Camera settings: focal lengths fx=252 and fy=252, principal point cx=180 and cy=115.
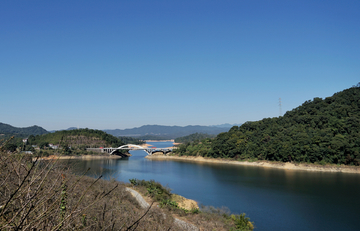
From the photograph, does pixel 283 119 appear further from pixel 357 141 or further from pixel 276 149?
pixel 357 141

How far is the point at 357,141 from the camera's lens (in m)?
28.7

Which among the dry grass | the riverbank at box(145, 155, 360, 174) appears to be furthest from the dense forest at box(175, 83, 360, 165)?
the dry grass

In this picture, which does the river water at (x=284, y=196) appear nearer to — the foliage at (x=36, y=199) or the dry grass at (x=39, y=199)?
the dry grass at (x=39, y=199)

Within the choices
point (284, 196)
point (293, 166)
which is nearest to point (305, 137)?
point (293, 166)

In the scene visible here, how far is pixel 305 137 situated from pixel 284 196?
16.7 metres

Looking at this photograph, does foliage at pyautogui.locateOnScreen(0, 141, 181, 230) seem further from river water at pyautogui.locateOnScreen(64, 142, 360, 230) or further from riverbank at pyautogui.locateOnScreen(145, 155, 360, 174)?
riverbank at pyautogui.locateOnScreen(145, 155, 360, 174)

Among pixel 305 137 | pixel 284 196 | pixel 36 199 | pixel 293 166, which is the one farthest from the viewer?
pixel 305 137

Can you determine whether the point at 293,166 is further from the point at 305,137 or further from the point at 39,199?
the point at 39,199

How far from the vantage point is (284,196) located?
18.8 meters

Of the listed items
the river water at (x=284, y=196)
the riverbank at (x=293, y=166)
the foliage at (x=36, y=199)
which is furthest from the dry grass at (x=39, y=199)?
the riverbank at (x=293, y=166)

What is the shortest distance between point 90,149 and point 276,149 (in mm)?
39335

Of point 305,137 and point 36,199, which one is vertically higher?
point 36,199

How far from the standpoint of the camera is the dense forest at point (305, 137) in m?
29.8

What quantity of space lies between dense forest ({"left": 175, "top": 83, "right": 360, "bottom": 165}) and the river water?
337 cm
